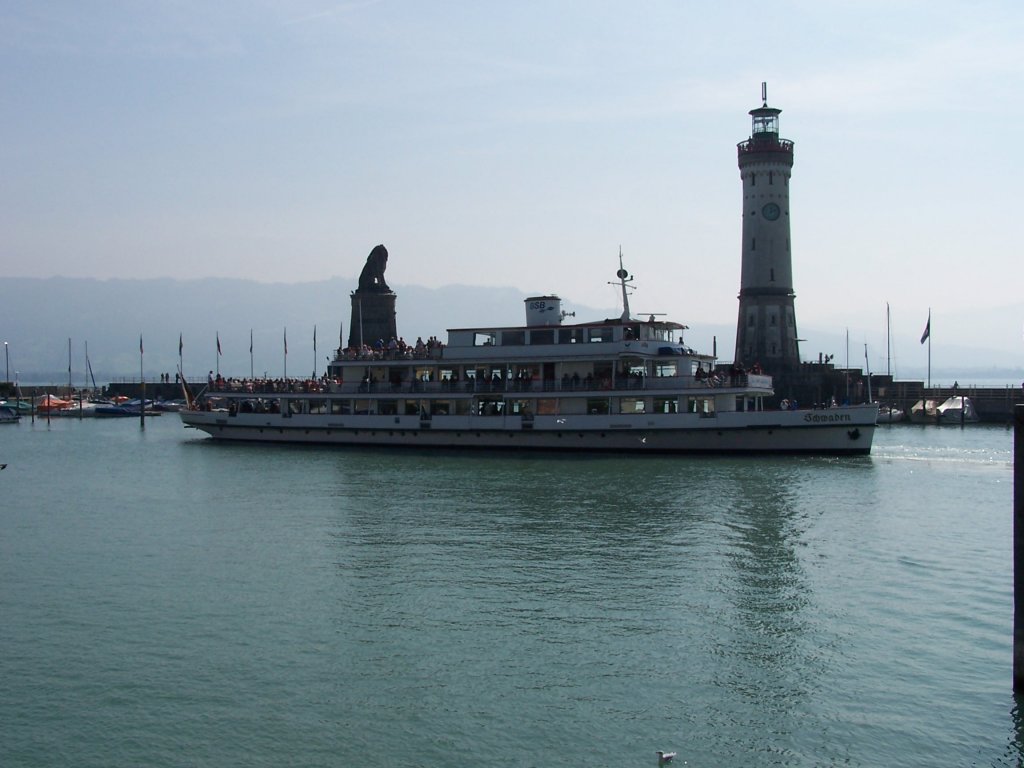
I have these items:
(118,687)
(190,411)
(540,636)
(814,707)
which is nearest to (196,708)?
(118,687)

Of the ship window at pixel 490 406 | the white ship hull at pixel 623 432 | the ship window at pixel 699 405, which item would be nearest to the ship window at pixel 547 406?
the white ship hull at pixel 623 432

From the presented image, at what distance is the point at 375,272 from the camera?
319 ft

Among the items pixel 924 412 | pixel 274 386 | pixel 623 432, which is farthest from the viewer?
pixel 924 412

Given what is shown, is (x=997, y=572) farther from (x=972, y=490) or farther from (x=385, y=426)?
(x=385, y=426)

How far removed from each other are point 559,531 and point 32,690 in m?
15.3

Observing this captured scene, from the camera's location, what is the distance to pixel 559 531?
92.9ft

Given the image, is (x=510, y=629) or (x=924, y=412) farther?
(x=924, y=412)

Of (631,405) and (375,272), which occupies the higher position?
(375,272)

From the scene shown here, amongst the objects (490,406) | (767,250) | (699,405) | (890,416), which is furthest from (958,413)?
(490,406)

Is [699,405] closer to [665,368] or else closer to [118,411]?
[665,368]

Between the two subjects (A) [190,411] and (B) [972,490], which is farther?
(A) [190,411]

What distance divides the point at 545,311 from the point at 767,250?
28.3m

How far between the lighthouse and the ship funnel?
27111mm

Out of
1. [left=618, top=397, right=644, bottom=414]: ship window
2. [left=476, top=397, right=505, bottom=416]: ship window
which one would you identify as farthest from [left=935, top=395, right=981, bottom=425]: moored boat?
[left=476, top=397, right=505, bottom=416]: ship window
